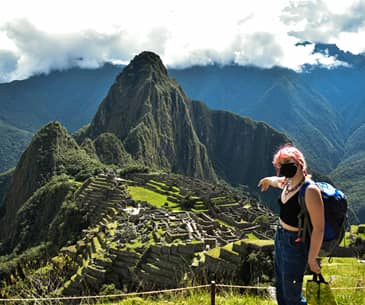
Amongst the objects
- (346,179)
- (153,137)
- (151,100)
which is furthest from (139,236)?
(346,179)

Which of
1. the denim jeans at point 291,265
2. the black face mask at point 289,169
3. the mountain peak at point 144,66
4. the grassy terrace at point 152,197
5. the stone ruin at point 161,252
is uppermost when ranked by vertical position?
the mountain peak at point 144,66

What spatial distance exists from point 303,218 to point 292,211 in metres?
0.18

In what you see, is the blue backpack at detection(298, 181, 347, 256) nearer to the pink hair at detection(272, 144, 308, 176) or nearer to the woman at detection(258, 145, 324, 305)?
the woman at detection(258, 145, 324, 305)

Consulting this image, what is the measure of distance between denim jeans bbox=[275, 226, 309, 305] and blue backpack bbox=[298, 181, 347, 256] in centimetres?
19

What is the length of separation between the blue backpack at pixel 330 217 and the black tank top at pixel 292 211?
130mm

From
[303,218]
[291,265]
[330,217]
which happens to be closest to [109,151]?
[291,265]

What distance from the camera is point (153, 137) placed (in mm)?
150375

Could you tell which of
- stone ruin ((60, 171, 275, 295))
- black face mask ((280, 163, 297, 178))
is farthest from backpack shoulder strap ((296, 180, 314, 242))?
stone ruin ((60, 171, 275, 295))

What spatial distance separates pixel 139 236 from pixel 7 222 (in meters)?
80.0

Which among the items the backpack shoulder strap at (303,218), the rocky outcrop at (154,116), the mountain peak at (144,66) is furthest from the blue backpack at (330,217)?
the mountain peak at (144,66)

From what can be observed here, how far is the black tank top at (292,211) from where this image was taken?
15.1ft

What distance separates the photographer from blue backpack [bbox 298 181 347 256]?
14.3 feet

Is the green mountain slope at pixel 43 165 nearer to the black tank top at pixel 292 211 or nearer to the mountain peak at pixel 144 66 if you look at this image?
the mountain peak at pixel 144 66

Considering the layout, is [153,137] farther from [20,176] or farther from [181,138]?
[20,176]
